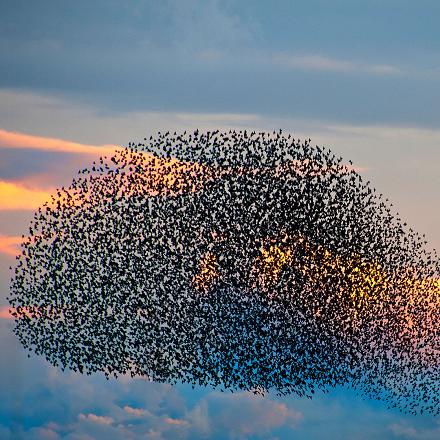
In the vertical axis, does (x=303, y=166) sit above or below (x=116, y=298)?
above

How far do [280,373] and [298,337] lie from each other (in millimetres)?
1525

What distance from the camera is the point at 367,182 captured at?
35.8 m

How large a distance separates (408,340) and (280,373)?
572 centimetres

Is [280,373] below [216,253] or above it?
below

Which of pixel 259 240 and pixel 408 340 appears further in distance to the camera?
pixel 408 340

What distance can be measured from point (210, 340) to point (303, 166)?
7.41 metres

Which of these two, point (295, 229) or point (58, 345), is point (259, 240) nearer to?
point (295, 229)

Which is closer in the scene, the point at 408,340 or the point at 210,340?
the point at 210,340

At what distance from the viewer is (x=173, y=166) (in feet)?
118

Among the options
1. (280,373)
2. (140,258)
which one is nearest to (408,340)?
(280,373)

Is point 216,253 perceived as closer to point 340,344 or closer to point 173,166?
point 173,166

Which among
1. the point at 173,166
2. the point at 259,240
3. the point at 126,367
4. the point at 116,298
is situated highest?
the point at 173,166

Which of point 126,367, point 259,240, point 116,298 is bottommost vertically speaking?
point 126,367

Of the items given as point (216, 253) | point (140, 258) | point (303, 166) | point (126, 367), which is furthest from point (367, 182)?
point (126, 367)
